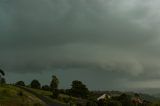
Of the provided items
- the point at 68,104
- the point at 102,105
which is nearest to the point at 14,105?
the point at 68,104

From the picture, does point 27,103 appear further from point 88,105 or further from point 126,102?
point 126,102

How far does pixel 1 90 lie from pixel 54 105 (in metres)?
20.2

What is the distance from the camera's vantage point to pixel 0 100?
130 metres

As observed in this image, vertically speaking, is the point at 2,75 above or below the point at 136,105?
above

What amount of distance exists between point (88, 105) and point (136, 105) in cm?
3475

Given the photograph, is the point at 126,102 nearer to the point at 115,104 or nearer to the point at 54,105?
the point at 115,104

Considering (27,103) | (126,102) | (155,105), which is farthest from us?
(126,102)

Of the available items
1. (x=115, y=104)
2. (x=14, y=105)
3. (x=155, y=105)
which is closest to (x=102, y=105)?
(x=115, y=104)

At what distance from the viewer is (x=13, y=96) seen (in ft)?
465

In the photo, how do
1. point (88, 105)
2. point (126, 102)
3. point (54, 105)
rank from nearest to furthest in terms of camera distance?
point (54, 105) → point (88, 105) → point (126, 102)

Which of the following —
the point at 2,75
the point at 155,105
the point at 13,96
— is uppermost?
the point at 2,75

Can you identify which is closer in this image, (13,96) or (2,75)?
(13,96)

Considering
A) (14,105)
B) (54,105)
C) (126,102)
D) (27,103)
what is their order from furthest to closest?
(126,102), (54,105), (27,103), (14,105)

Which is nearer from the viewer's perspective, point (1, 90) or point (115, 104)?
point (1, 90)
